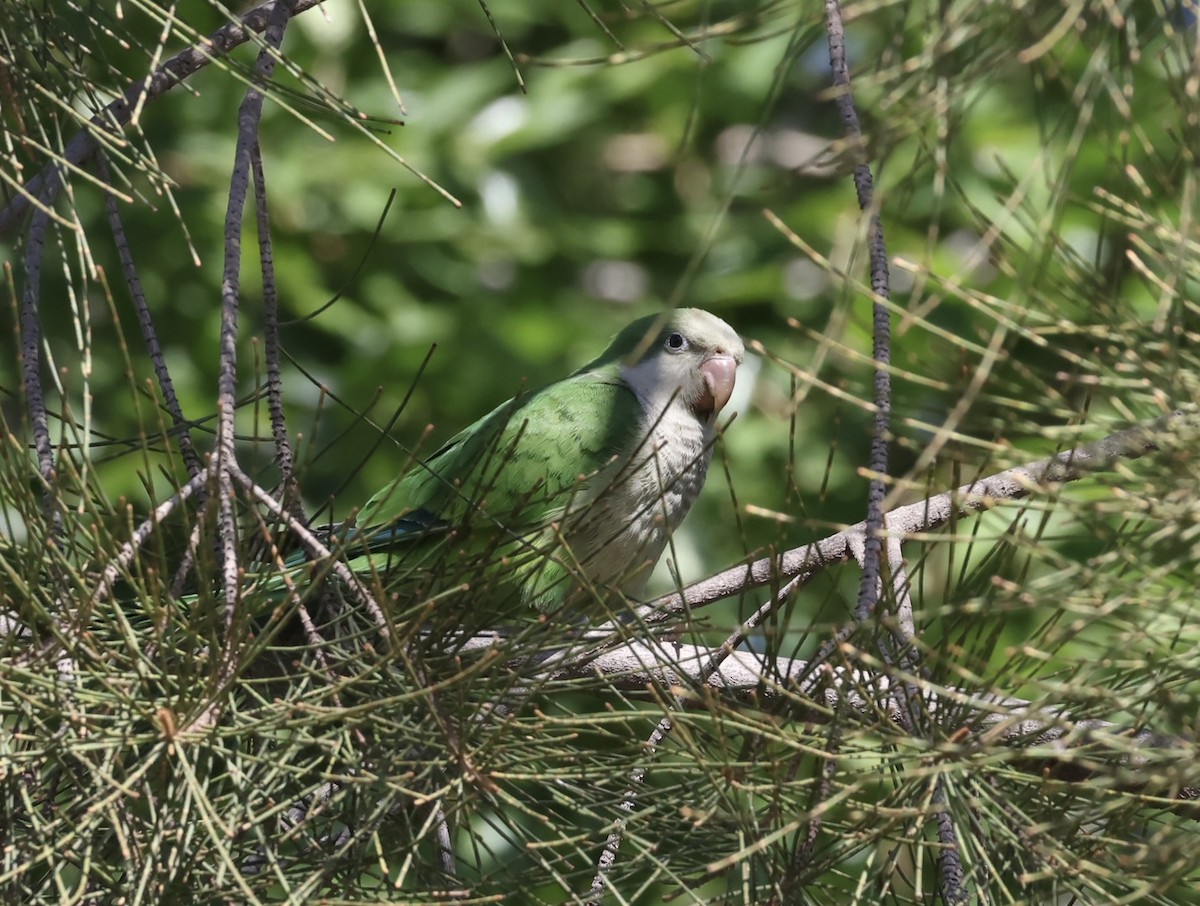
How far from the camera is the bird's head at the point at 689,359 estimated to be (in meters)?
2.90

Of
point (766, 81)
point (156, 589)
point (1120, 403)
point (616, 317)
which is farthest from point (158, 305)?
point (1120, 403)

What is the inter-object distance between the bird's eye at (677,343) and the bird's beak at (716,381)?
0.06 m

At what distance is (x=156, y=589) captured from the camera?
1.11 metres

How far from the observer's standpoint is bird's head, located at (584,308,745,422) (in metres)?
2.90

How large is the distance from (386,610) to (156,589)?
0.20 metres

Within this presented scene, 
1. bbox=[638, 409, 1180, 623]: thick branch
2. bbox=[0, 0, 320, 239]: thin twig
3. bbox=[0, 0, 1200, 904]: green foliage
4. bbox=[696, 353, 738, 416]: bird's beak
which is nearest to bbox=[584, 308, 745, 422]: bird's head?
bbox=[696, 353, 738, 416]: bird's beak

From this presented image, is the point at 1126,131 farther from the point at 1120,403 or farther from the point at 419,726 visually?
the point at 419,726

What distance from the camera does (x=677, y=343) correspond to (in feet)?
9.71

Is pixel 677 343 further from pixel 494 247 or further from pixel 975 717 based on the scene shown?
pixel 975 717

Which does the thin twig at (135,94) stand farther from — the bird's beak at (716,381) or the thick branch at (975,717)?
the bird's beak at (716,381)

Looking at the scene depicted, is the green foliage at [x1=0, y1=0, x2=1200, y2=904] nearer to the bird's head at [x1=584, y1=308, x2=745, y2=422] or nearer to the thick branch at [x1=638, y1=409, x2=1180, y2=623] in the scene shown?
the thick branch at [x1=638, y1=409, x2=1180, y2=623]

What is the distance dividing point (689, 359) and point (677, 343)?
0.16ft

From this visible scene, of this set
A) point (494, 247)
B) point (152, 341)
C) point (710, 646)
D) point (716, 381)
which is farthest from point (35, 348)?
point (494, 247)

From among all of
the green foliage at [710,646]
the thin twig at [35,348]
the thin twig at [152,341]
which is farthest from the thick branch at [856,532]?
the thin twig at [35,348]
